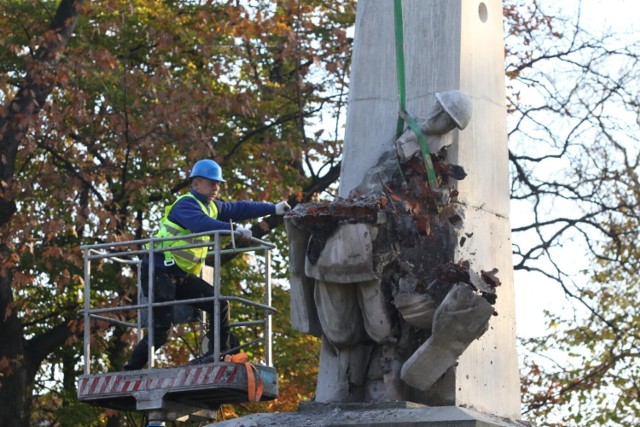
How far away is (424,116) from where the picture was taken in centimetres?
927

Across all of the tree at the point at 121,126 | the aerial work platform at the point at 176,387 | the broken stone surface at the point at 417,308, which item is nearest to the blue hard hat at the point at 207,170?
the aerial work platform at the point at 176,387

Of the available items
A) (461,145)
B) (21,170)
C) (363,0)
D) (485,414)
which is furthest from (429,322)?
(21,170)

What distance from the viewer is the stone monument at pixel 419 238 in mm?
8648

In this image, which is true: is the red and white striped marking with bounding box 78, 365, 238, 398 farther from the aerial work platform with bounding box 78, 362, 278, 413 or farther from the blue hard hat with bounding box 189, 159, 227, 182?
the blue hard hat with bounding box 189, 159, 227, 182

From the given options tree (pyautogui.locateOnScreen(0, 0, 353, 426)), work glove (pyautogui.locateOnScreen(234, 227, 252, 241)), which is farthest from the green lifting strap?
tree (pyautogui.locateOnScreen(0, 0, 353, 426))

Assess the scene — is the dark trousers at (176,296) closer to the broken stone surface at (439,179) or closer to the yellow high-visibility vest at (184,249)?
the yellow high-visibility vest at (184,249)

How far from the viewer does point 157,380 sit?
1093 cm

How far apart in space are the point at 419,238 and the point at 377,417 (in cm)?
106

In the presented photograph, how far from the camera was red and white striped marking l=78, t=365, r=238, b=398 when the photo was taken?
34.5ft

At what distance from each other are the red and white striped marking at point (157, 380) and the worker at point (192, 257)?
0.17 metres

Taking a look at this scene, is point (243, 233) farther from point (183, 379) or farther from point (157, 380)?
point (157, 380)

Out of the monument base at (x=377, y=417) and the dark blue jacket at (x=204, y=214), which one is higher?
the dark blue jacket at (x=204, y=214)

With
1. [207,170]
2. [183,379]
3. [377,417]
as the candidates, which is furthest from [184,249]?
[377,417]

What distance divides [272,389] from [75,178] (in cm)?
774
